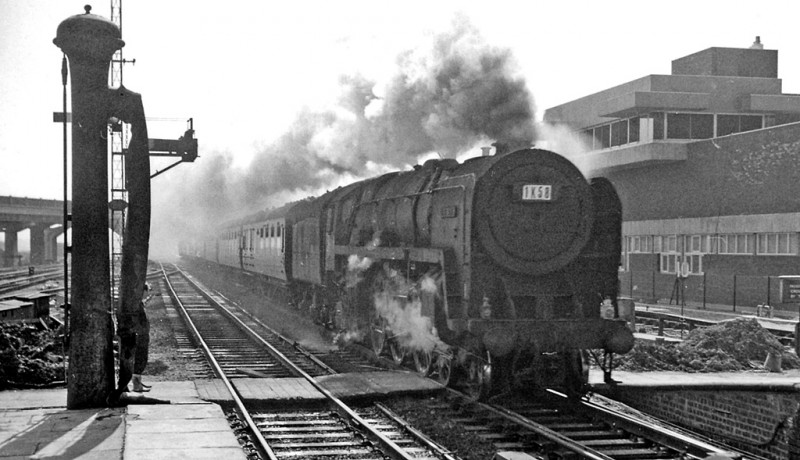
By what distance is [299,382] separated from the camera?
11508 mm

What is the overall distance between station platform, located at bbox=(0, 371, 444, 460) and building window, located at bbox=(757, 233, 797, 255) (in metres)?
18.3

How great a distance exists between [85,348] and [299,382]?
3153mm

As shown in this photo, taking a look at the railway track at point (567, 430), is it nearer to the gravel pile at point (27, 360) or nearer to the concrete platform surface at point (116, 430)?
the concrete platform surface at point (116, 430)

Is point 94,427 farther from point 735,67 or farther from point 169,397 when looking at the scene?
point 735,67

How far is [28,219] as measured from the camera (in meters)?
68.1

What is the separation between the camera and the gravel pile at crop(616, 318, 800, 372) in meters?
13.6

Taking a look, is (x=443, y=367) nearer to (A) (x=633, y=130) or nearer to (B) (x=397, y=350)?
(B) (x=397, y=350)

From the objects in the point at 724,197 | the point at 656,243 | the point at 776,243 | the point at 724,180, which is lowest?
the point at 656,243

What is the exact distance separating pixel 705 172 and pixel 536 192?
2223cm

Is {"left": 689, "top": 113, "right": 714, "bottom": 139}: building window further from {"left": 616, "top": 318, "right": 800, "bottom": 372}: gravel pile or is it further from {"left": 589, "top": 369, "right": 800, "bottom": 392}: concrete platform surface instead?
{"left": 589, "top": 369, "right": 800, "bottom": 392}: concrete platform surface

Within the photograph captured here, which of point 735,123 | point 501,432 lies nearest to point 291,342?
point 501,432

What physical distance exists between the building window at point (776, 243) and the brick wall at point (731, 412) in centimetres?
1675

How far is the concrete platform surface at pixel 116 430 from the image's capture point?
290 inches

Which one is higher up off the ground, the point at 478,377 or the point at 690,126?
the point at 690,126
